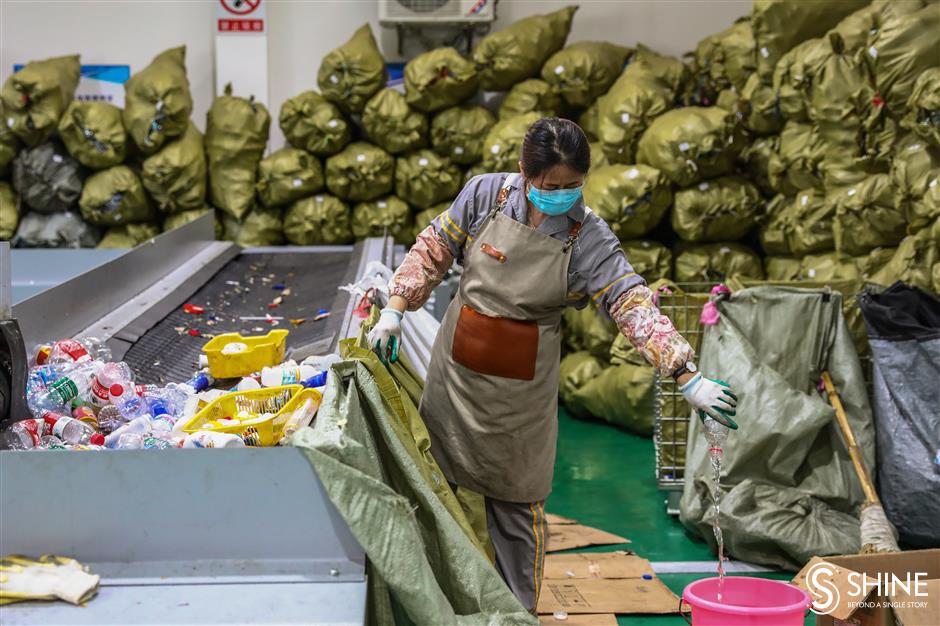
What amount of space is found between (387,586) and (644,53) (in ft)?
15.7

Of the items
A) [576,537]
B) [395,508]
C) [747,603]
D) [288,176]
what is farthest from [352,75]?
[395,508]

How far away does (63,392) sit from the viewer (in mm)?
2520

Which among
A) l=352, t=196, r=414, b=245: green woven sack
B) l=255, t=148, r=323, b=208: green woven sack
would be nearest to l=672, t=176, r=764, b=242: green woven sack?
l=352, t=196, r=414, b=245: green woven sack

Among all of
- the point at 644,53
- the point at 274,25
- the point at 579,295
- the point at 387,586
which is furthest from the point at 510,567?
the point at 274,25

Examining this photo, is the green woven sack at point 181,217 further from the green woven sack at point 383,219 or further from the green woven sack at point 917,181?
the green woven sack at point 917,181

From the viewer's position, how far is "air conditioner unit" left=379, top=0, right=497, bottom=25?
6348 mm

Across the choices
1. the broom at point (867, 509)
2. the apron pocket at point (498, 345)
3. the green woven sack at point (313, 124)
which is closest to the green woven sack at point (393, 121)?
the green woven sack at point (313, 124)

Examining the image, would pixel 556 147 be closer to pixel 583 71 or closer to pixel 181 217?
pixel 583 71

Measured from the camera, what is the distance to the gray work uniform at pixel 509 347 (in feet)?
8.37

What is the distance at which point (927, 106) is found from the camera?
363cm

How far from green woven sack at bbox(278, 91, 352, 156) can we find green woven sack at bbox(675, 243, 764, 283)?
2.17m

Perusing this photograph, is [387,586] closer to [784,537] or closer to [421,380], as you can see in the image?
[421,380]

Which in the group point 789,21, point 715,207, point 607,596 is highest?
point 789,21

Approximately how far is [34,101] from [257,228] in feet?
4.78
